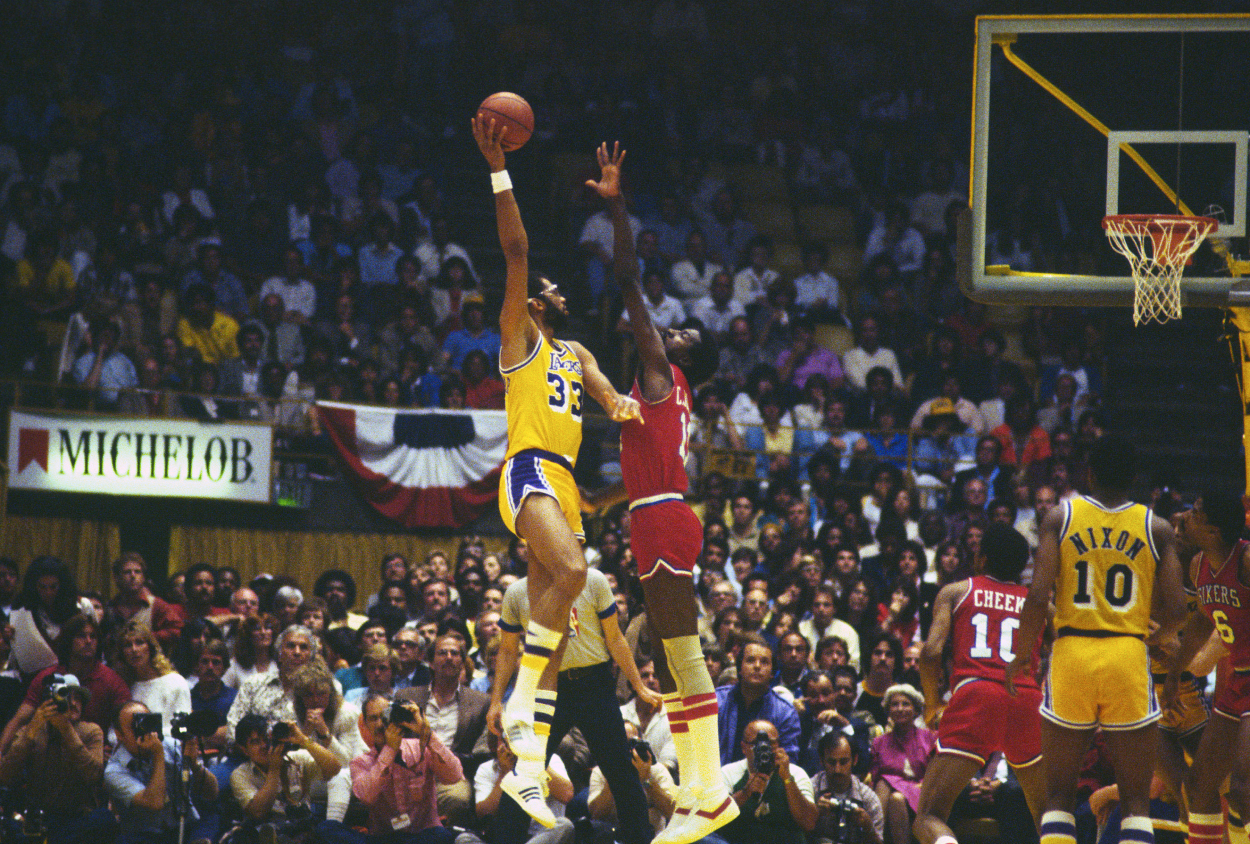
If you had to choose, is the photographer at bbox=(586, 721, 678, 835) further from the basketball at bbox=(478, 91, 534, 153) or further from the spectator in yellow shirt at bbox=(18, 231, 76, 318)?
the spectator in yellow shirt at bbox=(18, 231, 76, 318)

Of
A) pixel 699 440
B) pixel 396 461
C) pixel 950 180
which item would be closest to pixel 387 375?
pixel 396 461

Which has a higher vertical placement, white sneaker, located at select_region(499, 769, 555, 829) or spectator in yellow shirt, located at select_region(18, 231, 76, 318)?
spectator in yellow shirt, located at select_region(18, 231, 76, 318)

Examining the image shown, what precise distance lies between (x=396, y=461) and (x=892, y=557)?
214 inches

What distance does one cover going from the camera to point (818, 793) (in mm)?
11070

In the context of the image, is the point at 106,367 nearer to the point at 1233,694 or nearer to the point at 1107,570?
the point at 1107,570

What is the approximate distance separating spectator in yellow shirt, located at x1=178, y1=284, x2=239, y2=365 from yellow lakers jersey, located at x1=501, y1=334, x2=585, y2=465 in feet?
32.3

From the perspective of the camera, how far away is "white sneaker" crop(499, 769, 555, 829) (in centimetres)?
827

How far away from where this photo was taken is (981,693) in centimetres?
923

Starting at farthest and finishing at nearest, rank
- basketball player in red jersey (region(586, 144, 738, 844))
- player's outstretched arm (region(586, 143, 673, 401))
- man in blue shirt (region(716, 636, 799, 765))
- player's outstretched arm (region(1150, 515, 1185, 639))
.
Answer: man in blue shirt (region(716, 636, 799, 765))
basketball player in red jersey (region(586, 144, 738, 844))
player's outstretched arm (region(586, 143, 673, 401))
player's outstretched arm (region(1150, 515, 1185, 639))

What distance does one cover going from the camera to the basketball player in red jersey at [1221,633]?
9.05 meters

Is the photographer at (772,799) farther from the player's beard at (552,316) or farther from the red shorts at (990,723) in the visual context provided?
the player's beard at (552,316)

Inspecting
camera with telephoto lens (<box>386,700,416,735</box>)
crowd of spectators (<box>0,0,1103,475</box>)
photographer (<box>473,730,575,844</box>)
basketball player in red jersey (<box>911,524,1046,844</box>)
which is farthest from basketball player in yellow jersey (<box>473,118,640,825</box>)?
crowd of spectators (<box>0,0,1103,475</box>)

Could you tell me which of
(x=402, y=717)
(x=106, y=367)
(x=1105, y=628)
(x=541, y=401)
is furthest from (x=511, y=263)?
(x=106, y=367)

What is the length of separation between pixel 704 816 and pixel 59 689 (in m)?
4.92
